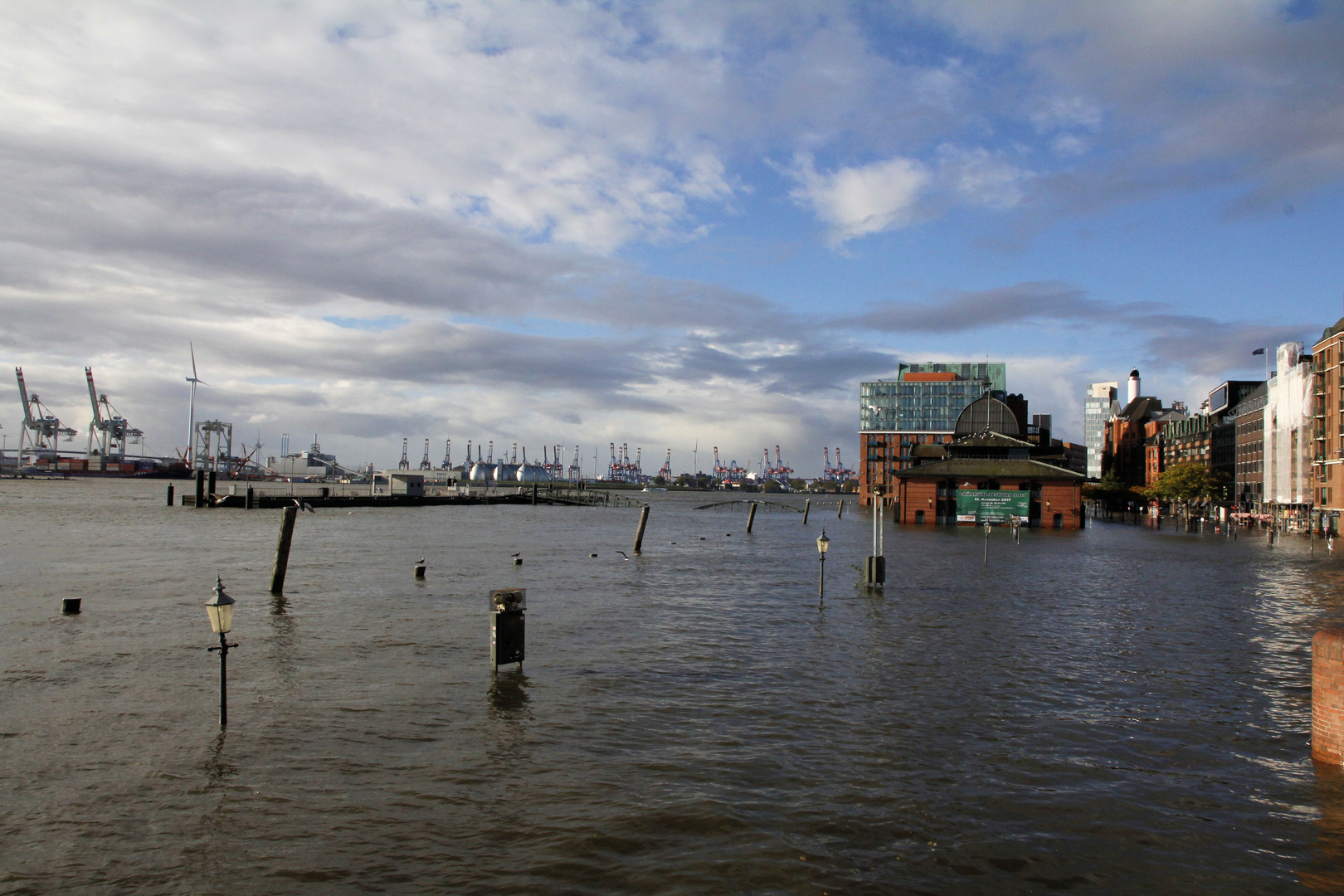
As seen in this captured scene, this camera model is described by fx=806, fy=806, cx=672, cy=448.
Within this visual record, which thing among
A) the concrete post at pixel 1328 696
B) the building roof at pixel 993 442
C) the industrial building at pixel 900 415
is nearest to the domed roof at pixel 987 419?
the building roof at pixel 993 442

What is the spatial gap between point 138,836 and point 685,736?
7.81 meters

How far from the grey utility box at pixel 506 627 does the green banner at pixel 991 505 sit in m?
74.7

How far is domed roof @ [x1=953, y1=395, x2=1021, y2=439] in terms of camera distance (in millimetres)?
108000

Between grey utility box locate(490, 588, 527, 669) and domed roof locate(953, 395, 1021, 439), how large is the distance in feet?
327

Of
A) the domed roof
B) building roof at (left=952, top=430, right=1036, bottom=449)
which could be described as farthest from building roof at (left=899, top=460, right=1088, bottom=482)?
the domed roof

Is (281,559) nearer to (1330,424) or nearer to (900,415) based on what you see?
(1330,424)

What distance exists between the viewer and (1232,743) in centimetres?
1402

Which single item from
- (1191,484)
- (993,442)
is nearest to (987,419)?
(993,442)

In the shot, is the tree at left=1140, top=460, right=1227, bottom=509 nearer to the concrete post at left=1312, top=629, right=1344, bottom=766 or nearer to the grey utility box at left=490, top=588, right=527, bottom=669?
the concrete post at left=1312, top=629, right=1344, bottom=766

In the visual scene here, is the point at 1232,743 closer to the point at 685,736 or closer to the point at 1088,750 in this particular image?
the point at 1088,750

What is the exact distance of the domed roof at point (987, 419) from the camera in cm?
10800

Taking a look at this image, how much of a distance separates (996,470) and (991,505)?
4.00 meters

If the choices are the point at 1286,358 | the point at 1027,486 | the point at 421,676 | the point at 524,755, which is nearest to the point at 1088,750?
the point at 524,755

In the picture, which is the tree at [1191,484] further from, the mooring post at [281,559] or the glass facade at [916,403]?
the mooring post at [281,559]
